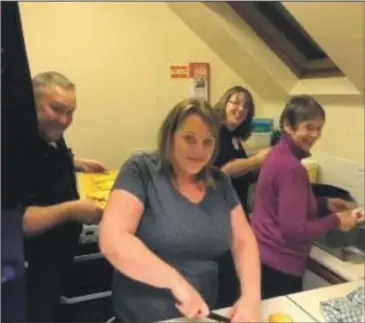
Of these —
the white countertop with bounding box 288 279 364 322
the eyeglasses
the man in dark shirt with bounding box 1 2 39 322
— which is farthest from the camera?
the eyeglasses

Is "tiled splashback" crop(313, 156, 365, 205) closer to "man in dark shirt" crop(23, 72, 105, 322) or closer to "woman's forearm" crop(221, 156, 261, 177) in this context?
"woman's forearm" crop(221, 156, 261, 177)

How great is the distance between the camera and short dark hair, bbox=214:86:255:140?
89 cm

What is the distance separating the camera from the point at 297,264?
3.09ft

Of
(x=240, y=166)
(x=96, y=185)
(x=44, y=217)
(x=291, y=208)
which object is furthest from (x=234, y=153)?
(x=44, y=217)

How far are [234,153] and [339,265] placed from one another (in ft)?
1.13

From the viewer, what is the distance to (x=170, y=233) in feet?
2.54

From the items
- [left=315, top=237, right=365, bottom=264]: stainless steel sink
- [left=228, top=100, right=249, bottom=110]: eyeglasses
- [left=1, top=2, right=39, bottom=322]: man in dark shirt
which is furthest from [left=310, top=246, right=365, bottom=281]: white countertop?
[left=1, top=2, right=39, bottom=322]: man in dark shirt

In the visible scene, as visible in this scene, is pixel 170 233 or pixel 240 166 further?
pixel 240 166

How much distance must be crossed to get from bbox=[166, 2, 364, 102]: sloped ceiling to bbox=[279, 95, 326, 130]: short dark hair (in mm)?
25

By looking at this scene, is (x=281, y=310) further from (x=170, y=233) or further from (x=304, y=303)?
(x=170, y=233)

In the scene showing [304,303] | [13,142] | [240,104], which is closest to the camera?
[13,142]

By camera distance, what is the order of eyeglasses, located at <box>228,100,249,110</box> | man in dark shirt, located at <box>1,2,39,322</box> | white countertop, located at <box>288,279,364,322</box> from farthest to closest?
1. eyeglasses, located at <box>228,100,249,110</box>
2. white countertop, located at <box>288,279,364,322</box>
3. man in dark shirt, located at <box>1,2,39,322</box>

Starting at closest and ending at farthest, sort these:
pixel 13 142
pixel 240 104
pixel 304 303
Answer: pixel 13 142 → pixel 304 303 → pixel 240 104

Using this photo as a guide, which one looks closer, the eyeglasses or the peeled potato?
the peeled potato
